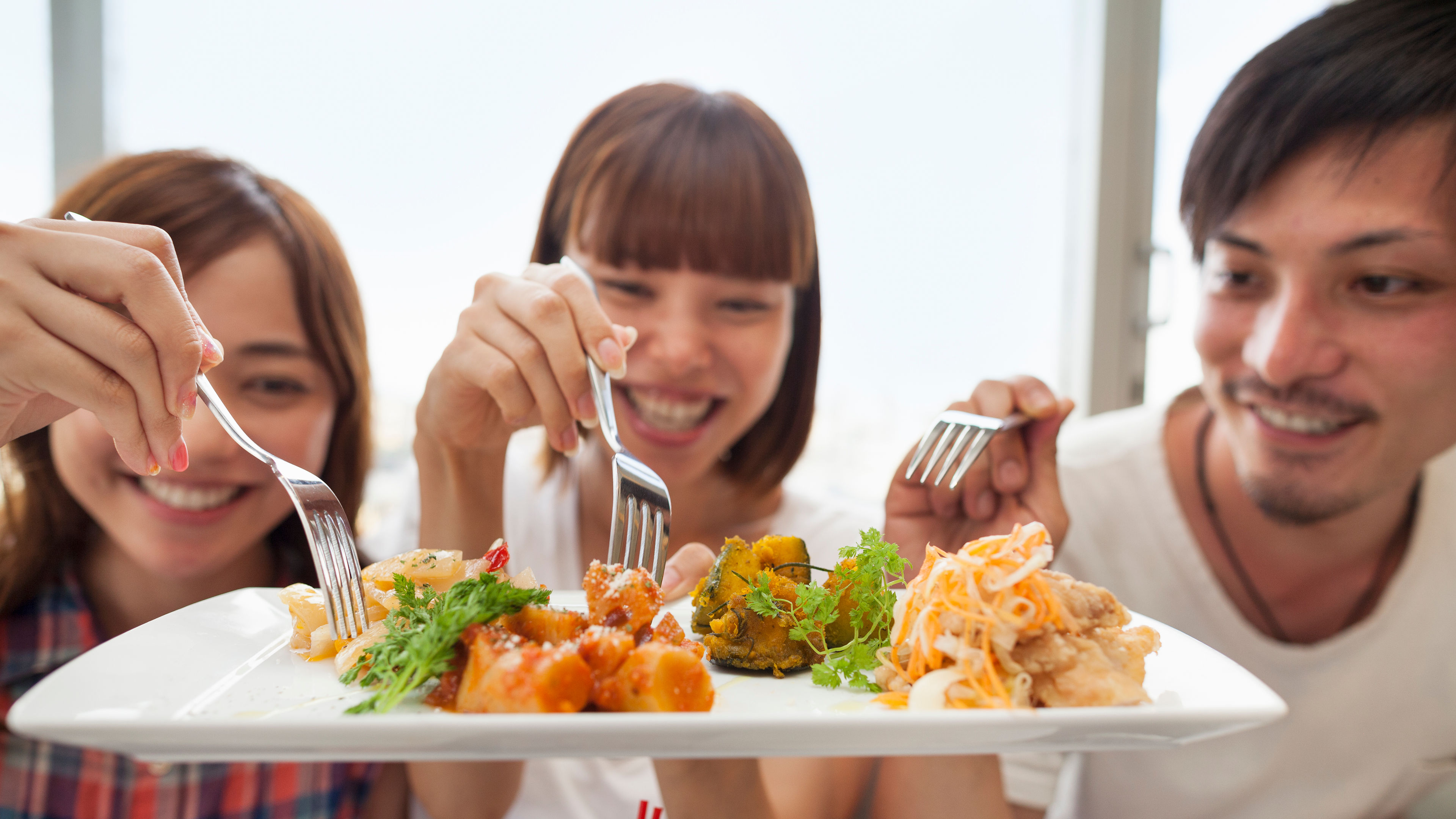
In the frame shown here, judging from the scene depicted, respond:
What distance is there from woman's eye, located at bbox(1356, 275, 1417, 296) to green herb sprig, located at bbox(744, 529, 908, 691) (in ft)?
5.47

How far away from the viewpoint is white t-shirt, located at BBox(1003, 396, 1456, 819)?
8.29ft

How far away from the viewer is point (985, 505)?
227 cm

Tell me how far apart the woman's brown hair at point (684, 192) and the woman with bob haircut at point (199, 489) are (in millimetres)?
789

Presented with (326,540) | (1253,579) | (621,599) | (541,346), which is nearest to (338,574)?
(326,540)

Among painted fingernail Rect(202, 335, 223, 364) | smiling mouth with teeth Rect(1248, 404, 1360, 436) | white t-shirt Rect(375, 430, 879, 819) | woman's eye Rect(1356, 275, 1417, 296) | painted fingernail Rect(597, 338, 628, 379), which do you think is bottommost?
white t-shirt Rect(375, 430, 879, 819)

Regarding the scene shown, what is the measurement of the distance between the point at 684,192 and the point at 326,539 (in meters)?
1.67

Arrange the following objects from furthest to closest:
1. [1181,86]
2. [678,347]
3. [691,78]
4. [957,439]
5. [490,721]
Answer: [1181,86]
[691,78]
[678,347]
[957,439]
[490,721]

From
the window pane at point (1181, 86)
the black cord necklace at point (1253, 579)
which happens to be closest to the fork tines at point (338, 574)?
the black cord necklace at point (1253, 579)

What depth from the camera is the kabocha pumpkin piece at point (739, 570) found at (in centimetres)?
144

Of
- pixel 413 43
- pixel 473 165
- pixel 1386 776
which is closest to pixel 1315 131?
pixel 1386 776

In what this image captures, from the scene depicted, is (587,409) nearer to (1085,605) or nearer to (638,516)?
(638,516)

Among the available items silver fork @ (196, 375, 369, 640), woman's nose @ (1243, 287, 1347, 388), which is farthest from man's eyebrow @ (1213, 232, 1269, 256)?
silver fork @ (196, 375, 369, 640)

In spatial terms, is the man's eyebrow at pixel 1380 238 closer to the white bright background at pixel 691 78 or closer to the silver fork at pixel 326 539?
the white bright background at pixel 691 78

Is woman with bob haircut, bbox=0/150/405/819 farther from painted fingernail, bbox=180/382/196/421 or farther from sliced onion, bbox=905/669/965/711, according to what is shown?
sliced onion, bbox=905/669/965/711
